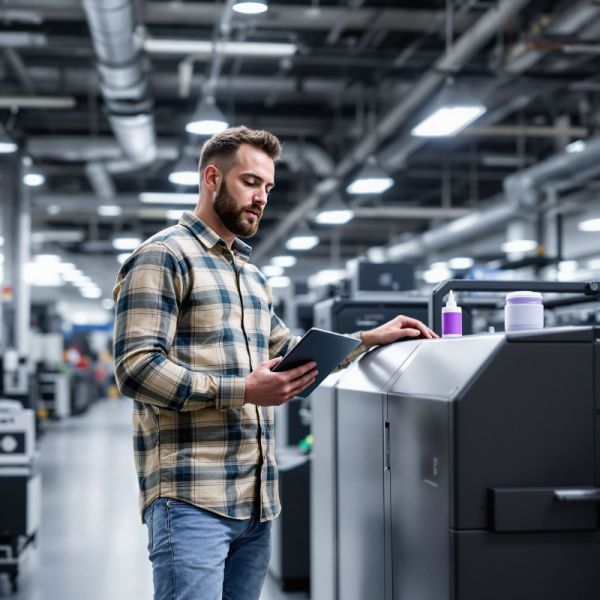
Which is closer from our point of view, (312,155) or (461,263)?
(312,155)

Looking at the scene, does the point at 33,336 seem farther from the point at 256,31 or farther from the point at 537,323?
the point at 537,323

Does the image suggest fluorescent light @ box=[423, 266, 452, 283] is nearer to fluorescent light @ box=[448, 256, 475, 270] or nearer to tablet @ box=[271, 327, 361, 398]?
fluorescent light @ box=[448, 256, 475, 270]

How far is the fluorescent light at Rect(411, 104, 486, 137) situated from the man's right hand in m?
3.69

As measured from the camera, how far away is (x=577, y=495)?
4.93ft

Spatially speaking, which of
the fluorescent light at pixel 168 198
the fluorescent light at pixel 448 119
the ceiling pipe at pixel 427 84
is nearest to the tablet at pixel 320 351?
the fluorescent light at pixel 448 119

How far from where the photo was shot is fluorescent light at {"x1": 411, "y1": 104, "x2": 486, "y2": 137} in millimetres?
5055

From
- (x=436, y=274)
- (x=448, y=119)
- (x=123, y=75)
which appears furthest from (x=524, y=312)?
(x=436, y=274)

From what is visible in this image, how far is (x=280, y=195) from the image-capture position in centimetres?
1480

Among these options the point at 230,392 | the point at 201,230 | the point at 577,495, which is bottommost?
the point at 577,495

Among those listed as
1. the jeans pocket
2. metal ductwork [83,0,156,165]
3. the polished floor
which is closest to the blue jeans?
the jeans pocket

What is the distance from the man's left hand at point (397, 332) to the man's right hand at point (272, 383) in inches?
17.3

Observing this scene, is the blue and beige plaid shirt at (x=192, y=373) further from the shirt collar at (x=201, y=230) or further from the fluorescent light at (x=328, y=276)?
the fluorescent light at (x=328, y=276)

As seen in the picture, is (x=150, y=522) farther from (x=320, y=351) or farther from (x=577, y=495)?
(x=577, y=495)

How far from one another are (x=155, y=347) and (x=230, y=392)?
0.54ft
